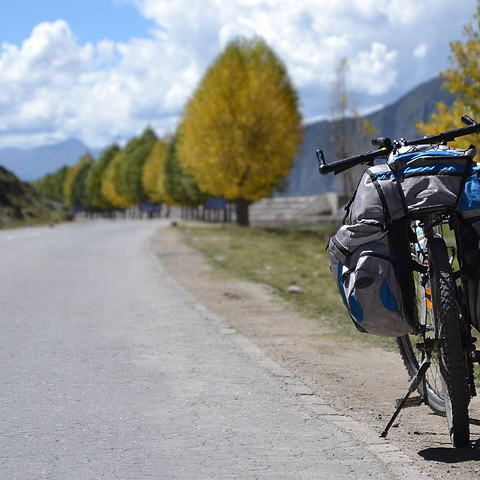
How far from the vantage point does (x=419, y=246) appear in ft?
16.1

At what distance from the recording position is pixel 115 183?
123938 millimetres

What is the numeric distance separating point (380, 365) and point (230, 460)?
10.6 ft

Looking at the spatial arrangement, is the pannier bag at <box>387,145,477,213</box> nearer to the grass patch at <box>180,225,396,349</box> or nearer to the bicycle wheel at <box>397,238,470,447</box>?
the bicycle wheel at <box>397,238,470,447</box>

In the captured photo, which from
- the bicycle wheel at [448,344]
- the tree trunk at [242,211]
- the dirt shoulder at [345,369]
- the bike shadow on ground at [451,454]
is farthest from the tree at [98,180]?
the bike shadow on ground at [451,454]

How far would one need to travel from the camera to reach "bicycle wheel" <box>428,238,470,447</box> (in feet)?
14.3

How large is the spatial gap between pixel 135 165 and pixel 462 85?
9256cm

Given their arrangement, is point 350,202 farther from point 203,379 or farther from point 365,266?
point 203,379

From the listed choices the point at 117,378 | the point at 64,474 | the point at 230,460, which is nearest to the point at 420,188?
the point at 230,460

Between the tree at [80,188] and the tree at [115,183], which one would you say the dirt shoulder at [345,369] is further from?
the tree at [80,188]

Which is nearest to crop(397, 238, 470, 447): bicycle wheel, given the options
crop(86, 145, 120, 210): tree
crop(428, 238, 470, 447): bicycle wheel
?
crop(428, 238, 470, 447): bicycle wheel

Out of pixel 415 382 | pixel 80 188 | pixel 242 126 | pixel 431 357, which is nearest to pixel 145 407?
pixel 415 382

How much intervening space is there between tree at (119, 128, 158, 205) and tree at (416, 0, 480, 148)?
91.3 meters

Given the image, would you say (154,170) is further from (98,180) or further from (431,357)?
(431,357)

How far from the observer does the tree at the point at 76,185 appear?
527ft
